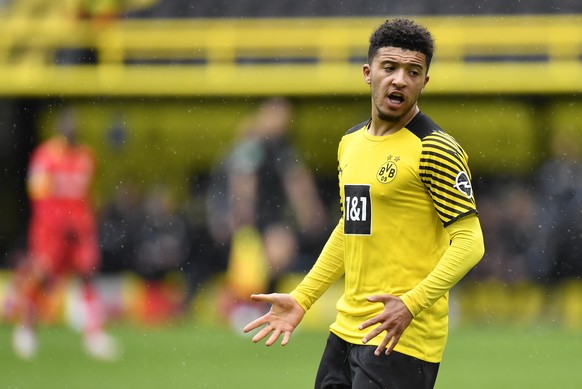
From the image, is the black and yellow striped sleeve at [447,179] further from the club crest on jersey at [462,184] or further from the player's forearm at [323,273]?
the player's forearm at [323,273]

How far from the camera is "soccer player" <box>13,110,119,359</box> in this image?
41.6 feet

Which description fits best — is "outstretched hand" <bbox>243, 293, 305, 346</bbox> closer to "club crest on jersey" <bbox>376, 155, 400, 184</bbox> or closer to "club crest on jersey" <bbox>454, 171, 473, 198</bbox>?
"club crest on jersey" <bbox>376, 155, 400, 184</bbox>

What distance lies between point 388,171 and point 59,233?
8.42 meters

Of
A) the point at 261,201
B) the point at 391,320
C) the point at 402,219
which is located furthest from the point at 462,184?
the point at 261,201

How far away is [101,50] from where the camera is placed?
19.3 m

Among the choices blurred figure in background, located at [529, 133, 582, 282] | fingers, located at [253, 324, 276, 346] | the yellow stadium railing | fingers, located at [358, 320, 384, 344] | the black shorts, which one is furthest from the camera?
the yellow stadium railing

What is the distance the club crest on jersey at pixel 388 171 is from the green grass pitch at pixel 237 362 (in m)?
5.16

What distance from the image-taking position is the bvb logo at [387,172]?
16.4 ft

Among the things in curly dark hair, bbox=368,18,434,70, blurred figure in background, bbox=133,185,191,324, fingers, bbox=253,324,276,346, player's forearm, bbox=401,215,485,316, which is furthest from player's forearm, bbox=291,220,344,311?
blurred figure in background, bbox=133,185,191,324

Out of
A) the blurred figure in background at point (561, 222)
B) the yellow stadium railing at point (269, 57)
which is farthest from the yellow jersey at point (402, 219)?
the yellow stadium railing at point (269, 57)

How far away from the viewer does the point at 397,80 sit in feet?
16.2

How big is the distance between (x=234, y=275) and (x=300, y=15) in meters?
7.26

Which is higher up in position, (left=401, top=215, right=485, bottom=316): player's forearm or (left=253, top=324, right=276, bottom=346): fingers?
(left=401, top=215, right=485, bottom=316): player's forearm

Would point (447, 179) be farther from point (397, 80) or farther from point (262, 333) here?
point (262, 333)
